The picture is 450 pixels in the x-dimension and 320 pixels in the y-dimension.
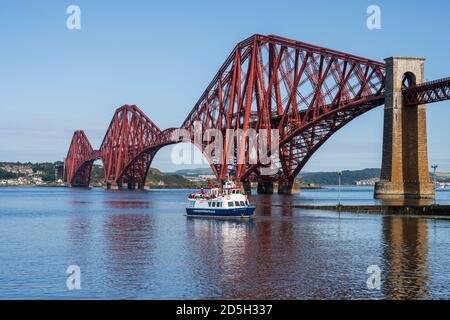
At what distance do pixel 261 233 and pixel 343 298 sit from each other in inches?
1101

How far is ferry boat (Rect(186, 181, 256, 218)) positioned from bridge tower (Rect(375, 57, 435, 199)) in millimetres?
29276

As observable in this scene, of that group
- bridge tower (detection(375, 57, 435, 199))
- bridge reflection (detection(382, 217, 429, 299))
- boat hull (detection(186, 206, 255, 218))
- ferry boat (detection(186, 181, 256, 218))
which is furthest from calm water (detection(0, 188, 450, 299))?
bridge tower (detection(375, 57, 435, 199))

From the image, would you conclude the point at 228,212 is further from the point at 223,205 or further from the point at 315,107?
the point at 315,107

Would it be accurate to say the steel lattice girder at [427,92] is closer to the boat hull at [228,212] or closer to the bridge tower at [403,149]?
the bridge tower at [403,149]

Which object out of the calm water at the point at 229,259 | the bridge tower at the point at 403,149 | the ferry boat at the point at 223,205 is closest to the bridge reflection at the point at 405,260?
the calm water at the point at 229,259

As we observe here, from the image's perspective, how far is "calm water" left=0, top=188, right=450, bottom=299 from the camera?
102 ft

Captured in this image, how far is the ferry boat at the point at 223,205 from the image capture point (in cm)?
7219

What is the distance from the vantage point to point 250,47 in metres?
139

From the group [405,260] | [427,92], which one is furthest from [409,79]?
[405,260]

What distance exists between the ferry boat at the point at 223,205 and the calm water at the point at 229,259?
12.5 feet

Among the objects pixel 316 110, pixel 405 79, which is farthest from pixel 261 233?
pixel 316 110

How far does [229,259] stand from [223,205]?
3233 centimetres

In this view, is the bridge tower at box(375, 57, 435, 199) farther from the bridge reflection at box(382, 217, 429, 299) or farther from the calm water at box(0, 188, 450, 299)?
the bridge reflection at box(382, 217, 429, 299)
